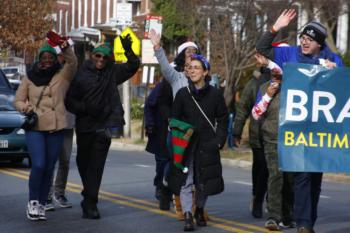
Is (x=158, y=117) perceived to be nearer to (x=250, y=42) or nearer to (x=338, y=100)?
(x=338, y=100)

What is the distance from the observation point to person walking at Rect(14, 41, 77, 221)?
34.4 ft

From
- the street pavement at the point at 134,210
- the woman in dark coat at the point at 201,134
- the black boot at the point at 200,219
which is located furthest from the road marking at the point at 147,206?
the woman in dark coat at the point at 201,134

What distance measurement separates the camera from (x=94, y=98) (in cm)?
1063

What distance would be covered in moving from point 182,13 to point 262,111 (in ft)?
56.3

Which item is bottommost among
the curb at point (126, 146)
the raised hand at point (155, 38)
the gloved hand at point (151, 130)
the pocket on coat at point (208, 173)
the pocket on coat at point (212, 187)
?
the curb at point (126, 146)

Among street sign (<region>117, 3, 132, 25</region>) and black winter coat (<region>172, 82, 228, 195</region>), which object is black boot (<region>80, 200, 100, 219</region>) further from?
street sign (<region>117, 3, 132, 25</region>)

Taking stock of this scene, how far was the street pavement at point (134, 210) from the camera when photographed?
33.3 feet

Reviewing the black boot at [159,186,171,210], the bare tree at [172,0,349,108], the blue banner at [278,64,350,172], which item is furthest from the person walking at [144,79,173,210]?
the bare tree at [172,0,349,108]

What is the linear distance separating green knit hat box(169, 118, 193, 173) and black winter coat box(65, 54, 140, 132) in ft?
2.93

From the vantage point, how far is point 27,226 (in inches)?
400

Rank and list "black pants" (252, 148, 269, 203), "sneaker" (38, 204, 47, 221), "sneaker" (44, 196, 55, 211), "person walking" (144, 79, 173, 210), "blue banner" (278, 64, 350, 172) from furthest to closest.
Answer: "person walking" (144, 79, 173, 210), "sneaker" (44, 196, 55, 211), "black pants" (252, 148, 269, 203), "sneaker" (38, 204, 47, 221), "blue banner" (278, 64, 350, 172)

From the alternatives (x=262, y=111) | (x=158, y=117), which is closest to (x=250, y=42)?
(x=158, y=117)

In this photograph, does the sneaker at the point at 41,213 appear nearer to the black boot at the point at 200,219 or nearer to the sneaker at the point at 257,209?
the black boot at the point at 200,219

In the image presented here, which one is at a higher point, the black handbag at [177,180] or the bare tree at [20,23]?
the bare tree at [20,23]
